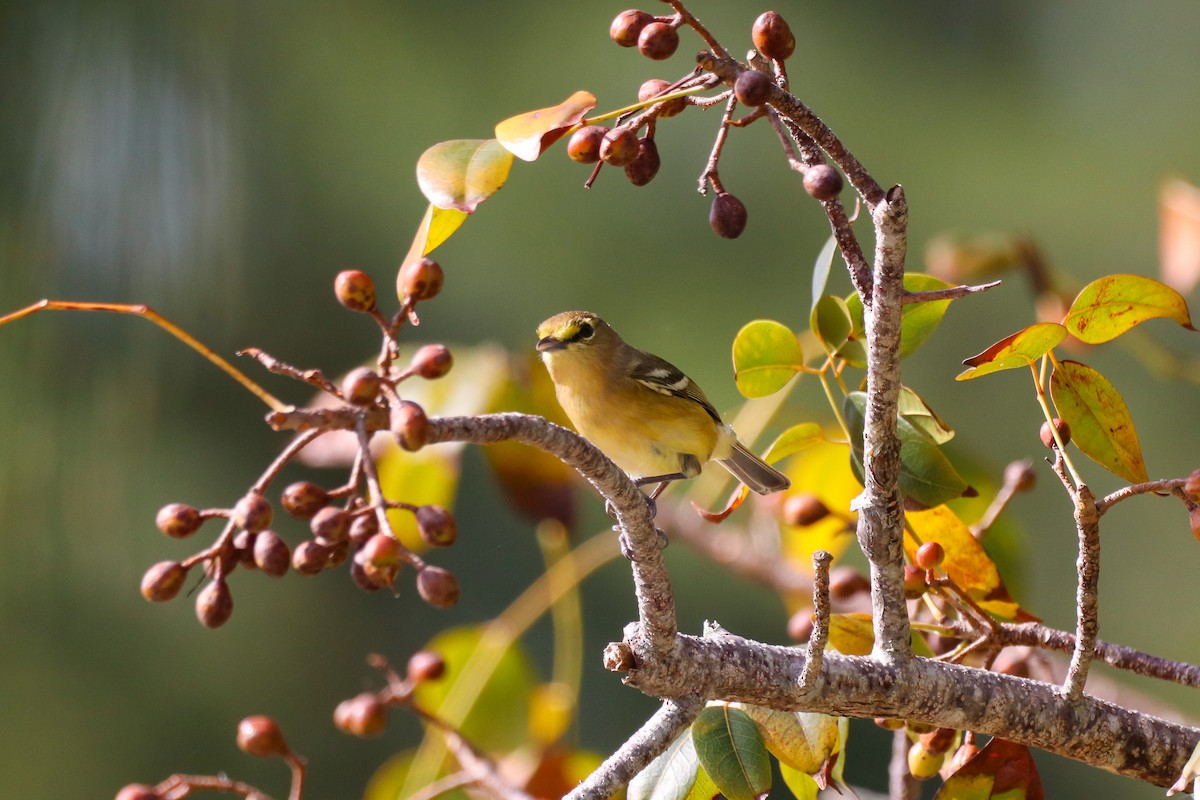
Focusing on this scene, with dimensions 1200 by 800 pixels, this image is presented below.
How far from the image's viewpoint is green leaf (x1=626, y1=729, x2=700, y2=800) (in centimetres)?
104

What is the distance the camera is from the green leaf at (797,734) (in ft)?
3.30

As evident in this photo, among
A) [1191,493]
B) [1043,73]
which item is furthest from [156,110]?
[1043,73]

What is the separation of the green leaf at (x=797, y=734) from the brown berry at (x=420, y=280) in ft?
1.49

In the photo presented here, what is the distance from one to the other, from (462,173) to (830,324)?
381 millimetres

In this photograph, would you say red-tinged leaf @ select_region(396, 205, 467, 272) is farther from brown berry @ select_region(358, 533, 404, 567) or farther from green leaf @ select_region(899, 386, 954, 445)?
green leaf @ select_region(899, 386, 954, 445)

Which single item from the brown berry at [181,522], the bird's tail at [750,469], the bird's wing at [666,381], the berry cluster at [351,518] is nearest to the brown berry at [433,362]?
the berry cluster at [351,518]

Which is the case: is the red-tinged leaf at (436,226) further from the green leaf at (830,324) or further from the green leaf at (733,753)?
the green leaf at (733,753)

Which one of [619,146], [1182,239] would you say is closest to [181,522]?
[619,146]

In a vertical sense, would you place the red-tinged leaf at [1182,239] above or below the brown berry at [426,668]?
above

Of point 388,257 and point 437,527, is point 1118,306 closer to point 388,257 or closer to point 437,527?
point 437,527

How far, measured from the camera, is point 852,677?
0.97 meters

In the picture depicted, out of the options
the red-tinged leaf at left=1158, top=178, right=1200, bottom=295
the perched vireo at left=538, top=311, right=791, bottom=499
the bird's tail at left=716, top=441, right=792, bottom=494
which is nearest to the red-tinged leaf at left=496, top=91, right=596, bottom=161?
the perched vireo at left=538, top=311, right=791, bottom=499

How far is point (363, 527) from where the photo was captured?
89cm

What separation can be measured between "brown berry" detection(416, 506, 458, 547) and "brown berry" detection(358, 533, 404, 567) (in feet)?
0.13
